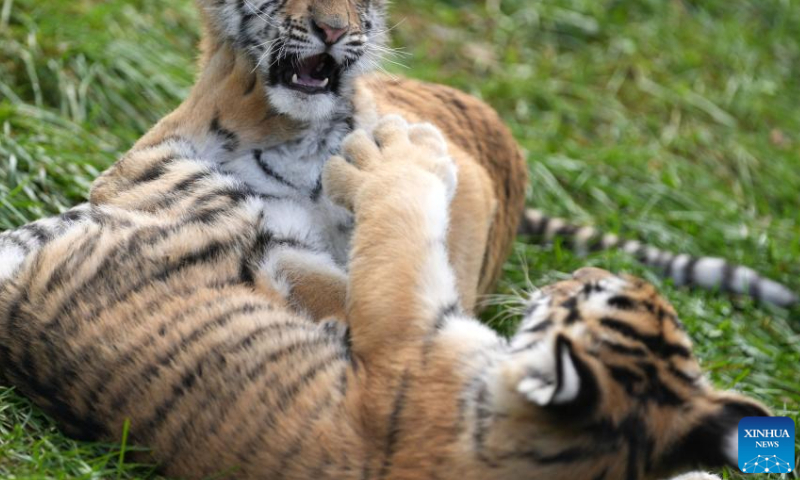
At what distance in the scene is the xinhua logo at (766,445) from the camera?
7.88 ft

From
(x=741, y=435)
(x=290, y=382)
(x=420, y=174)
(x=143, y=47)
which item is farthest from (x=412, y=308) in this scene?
(x=143, y=47)

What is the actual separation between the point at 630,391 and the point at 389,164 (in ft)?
3.23

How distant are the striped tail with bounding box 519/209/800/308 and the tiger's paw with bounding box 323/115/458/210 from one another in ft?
4.61

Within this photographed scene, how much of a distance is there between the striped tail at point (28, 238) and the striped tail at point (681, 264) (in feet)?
6.49

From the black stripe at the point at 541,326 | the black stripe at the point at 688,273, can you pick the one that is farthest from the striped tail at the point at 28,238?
the black stripe at the point at 688,273

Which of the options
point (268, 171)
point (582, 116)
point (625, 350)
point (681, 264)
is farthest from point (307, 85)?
point (582, 116)

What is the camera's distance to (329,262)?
3041 millimetres

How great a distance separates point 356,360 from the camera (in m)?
2.53

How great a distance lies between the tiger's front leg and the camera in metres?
2.52

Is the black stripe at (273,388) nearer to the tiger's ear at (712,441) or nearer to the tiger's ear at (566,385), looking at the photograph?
the tiger's ear at (566,385)

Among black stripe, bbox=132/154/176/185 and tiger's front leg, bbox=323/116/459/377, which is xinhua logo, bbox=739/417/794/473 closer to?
tiger's front leg, bbox=323/116/459/377

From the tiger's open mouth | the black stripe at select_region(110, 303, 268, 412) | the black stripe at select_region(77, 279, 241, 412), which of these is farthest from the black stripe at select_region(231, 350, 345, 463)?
the tiger's open mouth

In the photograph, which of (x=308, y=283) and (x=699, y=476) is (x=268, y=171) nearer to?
(x=308, y=283)

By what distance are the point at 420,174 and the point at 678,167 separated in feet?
8.61
